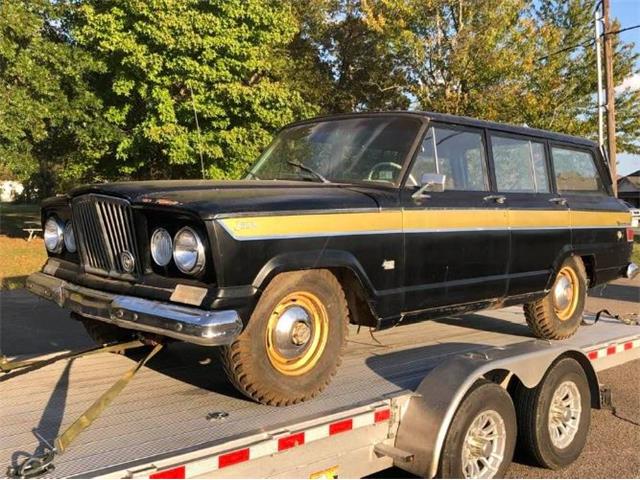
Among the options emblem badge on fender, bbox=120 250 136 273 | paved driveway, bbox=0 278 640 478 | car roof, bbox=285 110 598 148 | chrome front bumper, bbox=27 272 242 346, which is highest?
car roof, bbox=285 110 598 148

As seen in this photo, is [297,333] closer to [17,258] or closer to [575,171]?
[575,171]

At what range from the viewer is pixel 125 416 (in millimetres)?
3121

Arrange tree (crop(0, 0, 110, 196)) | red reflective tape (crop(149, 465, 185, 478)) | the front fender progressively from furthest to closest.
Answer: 1. tree (crop(0, 0, 110, 196))
2. the front fender
3. red reflective tape (crop(149, 465, 185, 478))

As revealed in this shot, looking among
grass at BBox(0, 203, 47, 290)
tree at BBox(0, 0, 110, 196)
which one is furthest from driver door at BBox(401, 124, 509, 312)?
tree at BBox(0, 0, 110, 196)

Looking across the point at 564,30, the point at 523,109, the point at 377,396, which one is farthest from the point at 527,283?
the point at 564,30

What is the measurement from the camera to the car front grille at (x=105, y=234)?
134 inches

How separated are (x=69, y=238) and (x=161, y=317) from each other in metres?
1.43

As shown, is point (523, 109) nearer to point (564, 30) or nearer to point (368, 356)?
point (564, 30)

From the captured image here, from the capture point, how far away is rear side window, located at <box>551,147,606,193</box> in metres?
5.77

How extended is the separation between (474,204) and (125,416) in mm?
2833

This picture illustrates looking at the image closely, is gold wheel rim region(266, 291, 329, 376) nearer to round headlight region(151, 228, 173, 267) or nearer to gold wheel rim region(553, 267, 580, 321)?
round headlight region(151, 228, 173, 267)

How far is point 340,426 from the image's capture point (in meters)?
3.06

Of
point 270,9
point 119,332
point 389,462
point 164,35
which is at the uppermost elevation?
point 270,9

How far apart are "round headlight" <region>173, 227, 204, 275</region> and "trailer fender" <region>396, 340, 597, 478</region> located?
1.37m
